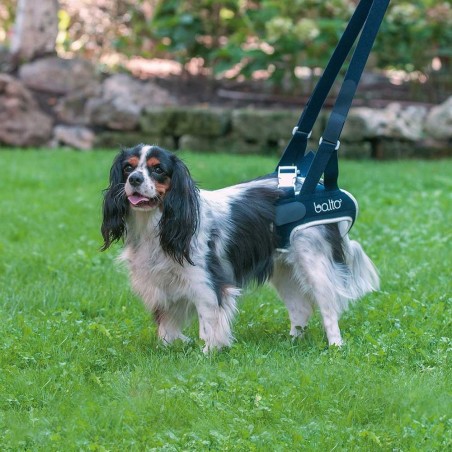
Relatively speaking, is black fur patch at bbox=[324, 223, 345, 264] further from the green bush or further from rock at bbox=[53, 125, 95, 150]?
rock at bbox=[53, 125, 95, 150]

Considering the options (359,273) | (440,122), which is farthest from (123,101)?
(359,273)

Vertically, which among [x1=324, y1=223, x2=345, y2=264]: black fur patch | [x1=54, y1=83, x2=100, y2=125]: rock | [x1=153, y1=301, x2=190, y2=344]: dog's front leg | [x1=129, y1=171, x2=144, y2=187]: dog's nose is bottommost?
[x1=54, y1=83, x2=100, y2=125]: rock

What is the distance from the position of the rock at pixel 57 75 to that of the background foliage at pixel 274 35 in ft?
4.57

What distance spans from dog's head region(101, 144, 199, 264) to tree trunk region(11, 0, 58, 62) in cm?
1145

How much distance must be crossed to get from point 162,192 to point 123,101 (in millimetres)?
10497

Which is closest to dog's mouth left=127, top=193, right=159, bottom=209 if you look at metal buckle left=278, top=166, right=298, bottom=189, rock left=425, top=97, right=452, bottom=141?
metal buckle left=278, top=166, right=298, bottom=189

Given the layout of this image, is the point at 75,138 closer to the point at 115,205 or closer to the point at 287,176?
the point at 287,176

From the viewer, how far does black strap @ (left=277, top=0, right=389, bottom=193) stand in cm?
536

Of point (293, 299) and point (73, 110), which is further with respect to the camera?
point (73, 110)

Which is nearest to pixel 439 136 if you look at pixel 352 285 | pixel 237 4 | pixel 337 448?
pixel 237 4

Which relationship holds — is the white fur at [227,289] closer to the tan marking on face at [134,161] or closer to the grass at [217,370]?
the grass at [217,370]

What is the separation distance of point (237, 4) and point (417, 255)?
9.16 meters

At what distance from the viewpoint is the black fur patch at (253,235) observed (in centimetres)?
561

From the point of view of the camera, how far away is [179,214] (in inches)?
205
